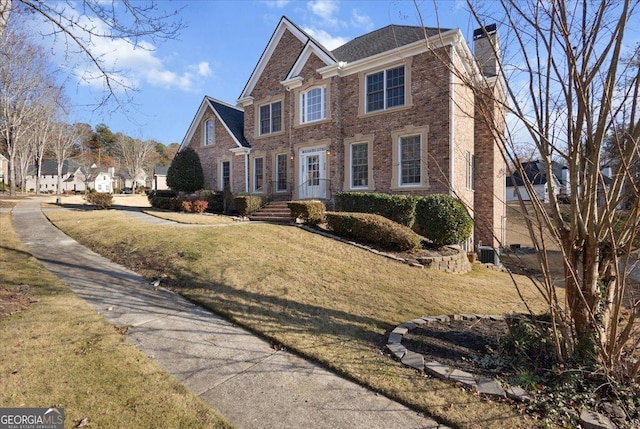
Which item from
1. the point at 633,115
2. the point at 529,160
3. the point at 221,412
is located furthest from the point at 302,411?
the point at 633,115

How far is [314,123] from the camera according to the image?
1608 cm

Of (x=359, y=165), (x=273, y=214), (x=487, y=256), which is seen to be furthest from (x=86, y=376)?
(x=487, y=256)

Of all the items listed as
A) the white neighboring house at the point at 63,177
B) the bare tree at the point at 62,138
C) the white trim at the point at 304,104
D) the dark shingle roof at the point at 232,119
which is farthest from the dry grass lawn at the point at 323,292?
the white neighboring house at the point at 63,177

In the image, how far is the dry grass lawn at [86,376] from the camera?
2.68 metres

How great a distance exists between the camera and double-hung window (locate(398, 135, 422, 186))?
13.1 metres

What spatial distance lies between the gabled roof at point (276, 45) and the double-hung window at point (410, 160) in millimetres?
5459

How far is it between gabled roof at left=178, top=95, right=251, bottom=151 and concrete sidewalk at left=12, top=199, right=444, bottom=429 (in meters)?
15.3

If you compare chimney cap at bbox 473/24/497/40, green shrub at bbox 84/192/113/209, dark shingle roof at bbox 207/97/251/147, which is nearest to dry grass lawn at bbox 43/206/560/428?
chimney cap at bbox 473/24/497/40

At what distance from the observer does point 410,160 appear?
523 inches

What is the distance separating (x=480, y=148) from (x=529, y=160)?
42.7 ft

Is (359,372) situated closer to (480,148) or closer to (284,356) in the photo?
(284,356)

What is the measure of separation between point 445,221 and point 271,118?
39.8 ft

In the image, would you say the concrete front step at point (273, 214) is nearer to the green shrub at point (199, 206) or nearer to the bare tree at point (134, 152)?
the green shrub at point (199, 206)

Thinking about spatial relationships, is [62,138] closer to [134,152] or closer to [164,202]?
[134,152]
